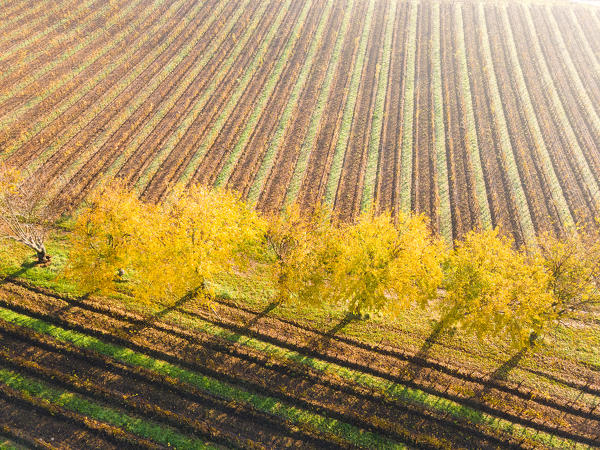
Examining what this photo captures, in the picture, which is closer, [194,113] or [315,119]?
[194,113]

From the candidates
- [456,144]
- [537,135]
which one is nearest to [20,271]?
[456,144]

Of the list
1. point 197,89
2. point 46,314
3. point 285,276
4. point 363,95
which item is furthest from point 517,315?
point 197,89

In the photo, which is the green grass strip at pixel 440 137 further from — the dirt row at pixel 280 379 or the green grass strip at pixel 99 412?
the green grass strip at pixel 99 412

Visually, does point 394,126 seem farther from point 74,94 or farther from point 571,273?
point 74,94

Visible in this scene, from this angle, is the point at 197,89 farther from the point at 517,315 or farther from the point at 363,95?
the point at 517,315

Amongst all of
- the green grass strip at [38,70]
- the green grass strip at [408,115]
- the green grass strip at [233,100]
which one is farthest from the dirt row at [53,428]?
the green grass strip at [38,70]
